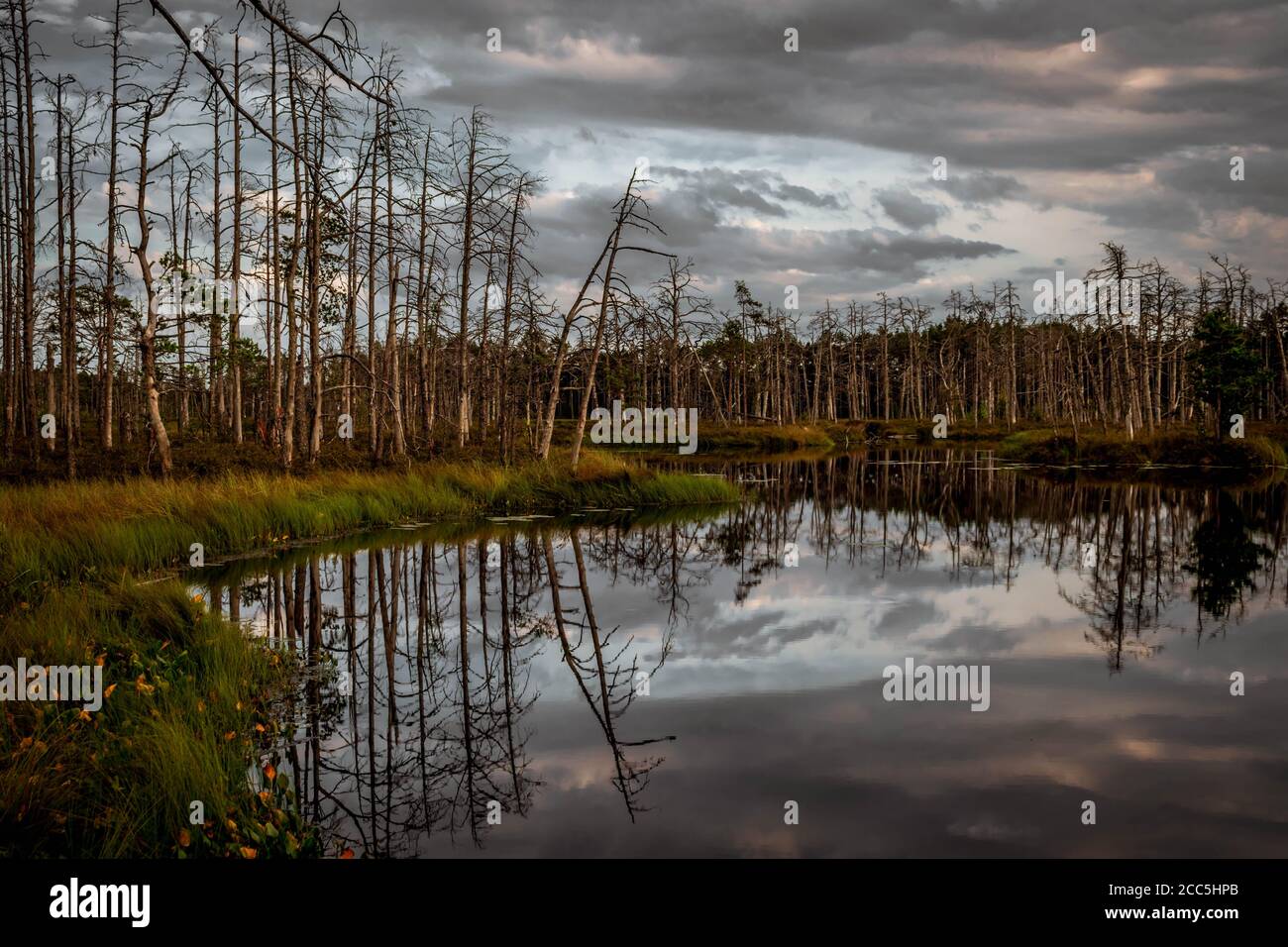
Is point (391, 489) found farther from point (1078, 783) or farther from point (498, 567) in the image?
point (1078, 783)

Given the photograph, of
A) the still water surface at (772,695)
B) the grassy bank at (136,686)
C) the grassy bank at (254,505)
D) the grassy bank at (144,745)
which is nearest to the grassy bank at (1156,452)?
the still water surface at (772,695)

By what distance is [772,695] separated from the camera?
27.6ft

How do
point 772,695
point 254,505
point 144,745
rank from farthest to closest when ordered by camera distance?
point 254,505
point 772,695
point 144,745

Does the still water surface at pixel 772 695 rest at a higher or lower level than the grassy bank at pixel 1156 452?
lower

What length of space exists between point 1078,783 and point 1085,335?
70.5 m

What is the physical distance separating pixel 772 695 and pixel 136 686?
217 inches

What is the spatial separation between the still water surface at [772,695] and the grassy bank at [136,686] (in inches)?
21.7

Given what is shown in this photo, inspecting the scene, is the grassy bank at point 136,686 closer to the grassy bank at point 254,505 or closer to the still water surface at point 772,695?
the grassy bank at point 254,505

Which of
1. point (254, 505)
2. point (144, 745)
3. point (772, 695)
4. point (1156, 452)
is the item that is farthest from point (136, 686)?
point (1156, 452)

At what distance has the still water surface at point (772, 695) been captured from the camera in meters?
5.55

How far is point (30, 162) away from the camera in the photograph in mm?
24516

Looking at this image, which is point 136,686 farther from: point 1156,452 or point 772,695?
point 1156,452

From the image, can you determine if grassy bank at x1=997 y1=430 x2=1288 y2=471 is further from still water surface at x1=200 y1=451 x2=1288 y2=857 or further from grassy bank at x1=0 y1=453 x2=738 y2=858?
grassy bank at x1=0 y1=453 x2=738 y2=858
